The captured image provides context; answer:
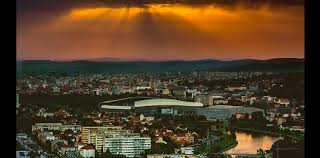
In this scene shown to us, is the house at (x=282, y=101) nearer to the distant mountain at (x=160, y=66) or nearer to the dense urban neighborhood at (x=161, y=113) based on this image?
the dense urban neighborhood at (x=161, y=113)

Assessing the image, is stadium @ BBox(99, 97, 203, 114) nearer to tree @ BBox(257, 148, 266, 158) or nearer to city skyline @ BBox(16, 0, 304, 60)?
city skyline @ BBox(16, 0, 304, 60)

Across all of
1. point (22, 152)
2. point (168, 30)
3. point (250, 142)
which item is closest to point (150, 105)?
point (168, 30)

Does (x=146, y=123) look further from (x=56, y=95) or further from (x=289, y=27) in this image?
(x=289, y=27)

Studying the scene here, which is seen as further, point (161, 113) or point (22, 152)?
point (161, 113)

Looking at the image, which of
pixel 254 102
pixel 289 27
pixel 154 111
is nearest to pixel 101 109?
pixel 154 111

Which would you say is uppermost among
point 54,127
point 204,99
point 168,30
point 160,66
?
point 168,30

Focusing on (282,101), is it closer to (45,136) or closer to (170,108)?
(170,108)
